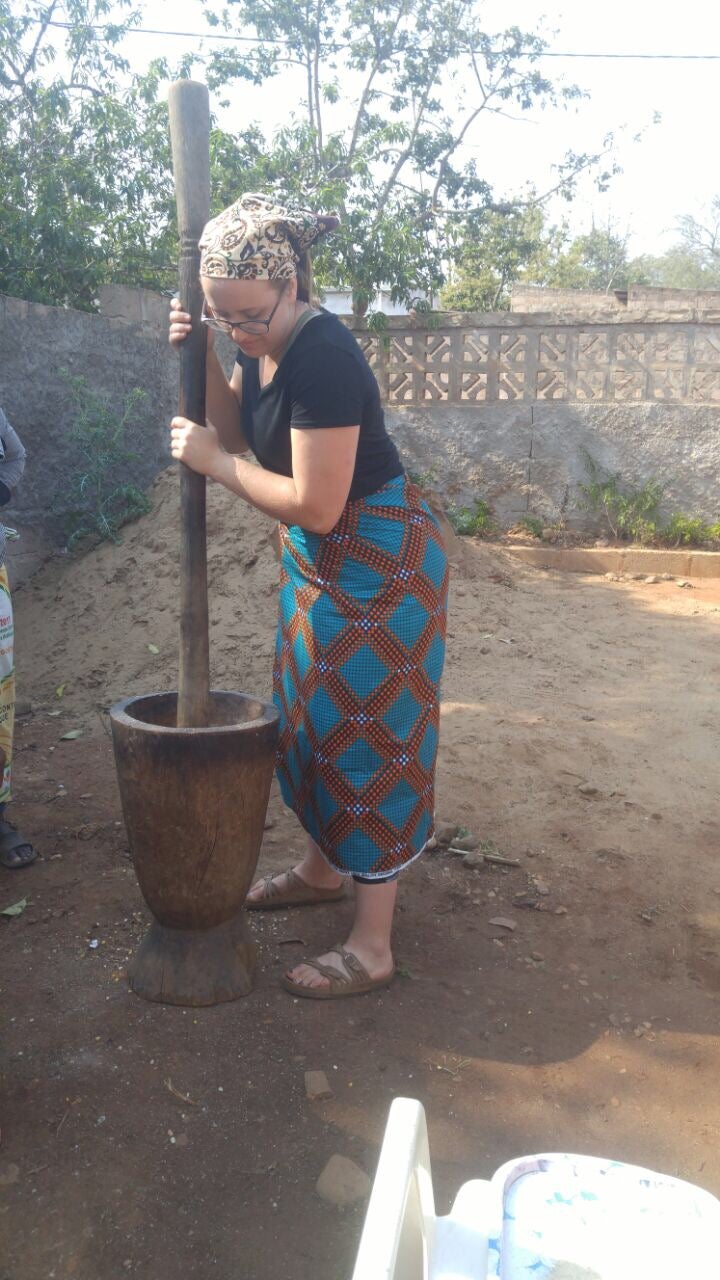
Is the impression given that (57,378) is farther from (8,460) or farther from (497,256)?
(497,256)

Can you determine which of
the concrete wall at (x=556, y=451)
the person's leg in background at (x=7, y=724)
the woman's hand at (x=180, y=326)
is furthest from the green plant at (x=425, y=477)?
the woman's hand at (x=180, y=326)

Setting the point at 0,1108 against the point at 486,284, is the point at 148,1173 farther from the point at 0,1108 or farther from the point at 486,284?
the point at 486,284

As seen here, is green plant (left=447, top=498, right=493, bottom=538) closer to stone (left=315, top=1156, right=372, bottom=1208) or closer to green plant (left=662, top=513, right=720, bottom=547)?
green plant (left=662, top=513, right=720, bottom=547)

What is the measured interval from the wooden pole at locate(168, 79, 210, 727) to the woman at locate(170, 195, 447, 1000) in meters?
0.06

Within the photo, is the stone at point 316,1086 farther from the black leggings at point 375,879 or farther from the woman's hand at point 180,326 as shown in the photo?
the woman's hand at point 180,326

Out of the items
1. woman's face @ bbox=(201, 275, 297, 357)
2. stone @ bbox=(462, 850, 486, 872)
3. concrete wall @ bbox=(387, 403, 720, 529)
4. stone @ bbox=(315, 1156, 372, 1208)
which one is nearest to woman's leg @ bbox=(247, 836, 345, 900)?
stone @ bbox=(462, 850, 486, 872)

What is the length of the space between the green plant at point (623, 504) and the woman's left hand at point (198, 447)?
617 cm

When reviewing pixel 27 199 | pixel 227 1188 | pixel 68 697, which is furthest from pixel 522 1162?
pixel 27 199

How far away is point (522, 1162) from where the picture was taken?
44.2 inches

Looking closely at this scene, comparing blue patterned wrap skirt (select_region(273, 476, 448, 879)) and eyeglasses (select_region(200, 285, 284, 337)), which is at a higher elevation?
eyeglasses (select_region(200, 285, 284, 337))

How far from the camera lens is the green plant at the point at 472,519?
7.91 metres

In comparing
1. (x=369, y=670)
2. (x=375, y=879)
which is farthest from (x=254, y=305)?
(x=375, y=879)

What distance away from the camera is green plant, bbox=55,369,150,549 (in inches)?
219

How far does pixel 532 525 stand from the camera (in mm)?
7910
